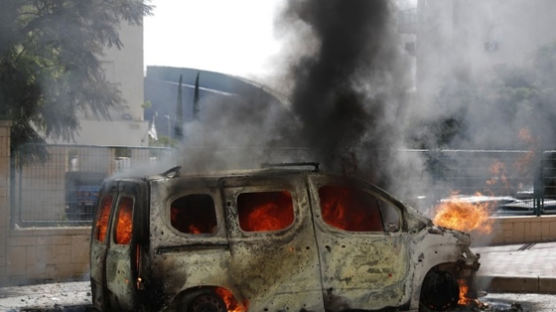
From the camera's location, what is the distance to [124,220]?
7.31m

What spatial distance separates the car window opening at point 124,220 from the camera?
7172 millimetres

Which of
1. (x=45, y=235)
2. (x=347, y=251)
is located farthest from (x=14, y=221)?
(x=347, y=251)

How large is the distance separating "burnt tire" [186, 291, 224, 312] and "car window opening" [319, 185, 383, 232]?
1.35 meters

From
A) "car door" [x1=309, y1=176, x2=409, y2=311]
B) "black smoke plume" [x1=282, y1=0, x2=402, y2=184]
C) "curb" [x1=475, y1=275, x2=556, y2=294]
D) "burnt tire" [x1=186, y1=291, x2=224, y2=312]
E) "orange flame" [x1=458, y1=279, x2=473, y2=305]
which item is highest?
"black smoke plume" [x1=282, y1=0, x2=402, y2=184]

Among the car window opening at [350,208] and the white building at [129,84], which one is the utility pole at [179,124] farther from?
the car window opening at [350,208]

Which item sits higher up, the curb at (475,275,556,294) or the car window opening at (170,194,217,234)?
the car window opening at (170,194,217,234)

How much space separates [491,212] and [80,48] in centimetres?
858

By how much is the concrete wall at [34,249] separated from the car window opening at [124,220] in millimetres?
4733

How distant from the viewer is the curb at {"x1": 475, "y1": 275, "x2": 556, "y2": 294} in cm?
1005

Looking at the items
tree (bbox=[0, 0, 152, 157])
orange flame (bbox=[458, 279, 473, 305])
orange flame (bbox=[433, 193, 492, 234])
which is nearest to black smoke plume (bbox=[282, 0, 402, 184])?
orange flame (bbox=[433, 193, 492, 234])

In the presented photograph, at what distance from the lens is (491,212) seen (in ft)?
47.0

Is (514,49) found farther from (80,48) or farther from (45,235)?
(45,235)

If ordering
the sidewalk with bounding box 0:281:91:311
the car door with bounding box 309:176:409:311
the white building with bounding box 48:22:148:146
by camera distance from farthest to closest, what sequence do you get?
the white building with bounding box 48:22:148:146 → the sidewalk with bounding box 0:281:91:311 → the car door with bounding box 309:176:409:311

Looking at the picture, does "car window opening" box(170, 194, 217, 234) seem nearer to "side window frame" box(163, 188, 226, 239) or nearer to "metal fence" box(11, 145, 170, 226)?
"side window frame" box(163, 188, 226, 239)
